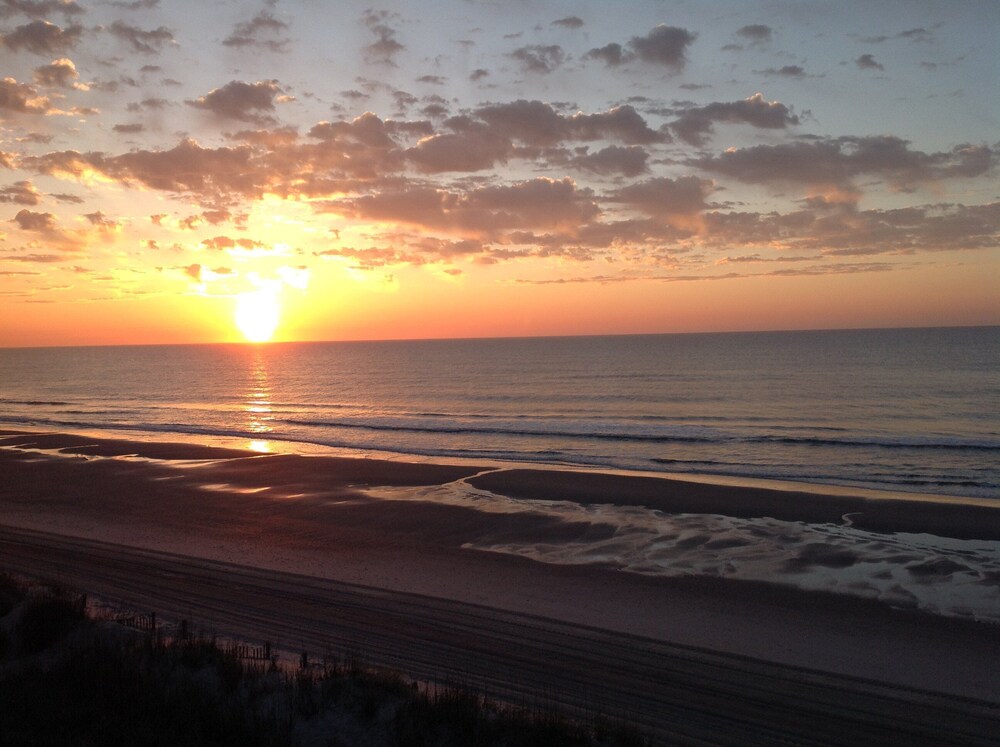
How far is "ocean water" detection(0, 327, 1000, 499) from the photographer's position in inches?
1152

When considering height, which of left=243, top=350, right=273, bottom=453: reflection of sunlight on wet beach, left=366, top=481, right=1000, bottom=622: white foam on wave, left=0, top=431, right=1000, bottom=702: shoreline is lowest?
left=366, top=481, right=1000, bottom=622: white foam on wave

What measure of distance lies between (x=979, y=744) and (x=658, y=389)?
5243 cm

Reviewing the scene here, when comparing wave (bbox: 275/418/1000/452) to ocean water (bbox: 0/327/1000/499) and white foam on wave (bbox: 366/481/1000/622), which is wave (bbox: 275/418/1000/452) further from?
white foam on wave (bbox: 366/481/1000/622)

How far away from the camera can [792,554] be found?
1634 centimetres

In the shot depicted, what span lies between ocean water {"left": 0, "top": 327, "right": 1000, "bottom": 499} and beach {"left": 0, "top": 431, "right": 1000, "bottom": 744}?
5259 mm

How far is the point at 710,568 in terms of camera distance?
15359 millimetres

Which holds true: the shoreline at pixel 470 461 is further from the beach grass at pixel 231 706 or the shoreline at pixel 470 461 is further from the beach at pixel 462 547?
the beach grass at pixel 231 706

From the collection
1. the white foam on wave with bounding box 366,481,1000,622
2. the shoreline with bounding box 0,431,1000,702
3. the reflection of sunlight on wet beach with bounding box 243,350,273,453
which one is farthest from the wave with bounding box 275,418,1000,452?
the white foam on wave with bounding box 366,481,1000,622

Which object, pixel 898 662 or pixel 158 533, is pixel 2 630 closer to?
pixel 158 533

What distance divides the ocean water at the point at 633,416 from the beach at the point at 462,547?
17.3 ft

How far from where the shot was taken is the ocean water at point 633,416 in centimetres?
2925

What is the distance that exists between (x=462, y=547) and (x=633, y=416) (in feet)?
93.0

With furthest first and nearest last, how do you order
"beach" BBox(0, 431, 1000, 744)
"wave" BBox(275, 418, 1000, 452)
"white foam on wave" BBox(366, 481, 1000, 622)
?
1. "wave" BBox(275, 418, 1000, 452)
2. "white foam on wave" BBox(366, 481, 1000, 622)
3. "beach" BBox(0, 431, 1000, 744)

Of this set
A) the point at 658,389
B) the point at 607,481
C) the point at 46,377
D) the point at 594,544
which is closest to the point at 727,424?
the point at 607,481
